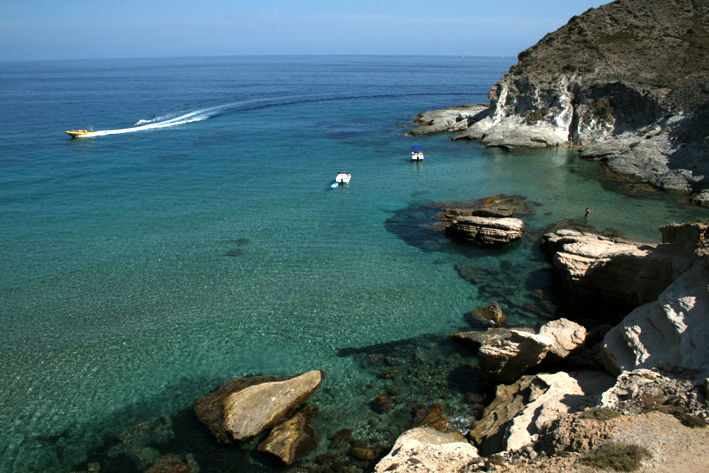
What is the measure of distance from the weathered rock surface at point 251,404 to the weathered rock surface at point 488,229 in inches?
708

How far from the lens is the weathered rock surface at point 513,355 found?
17.4 meters

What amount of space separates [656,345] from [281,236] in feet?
81.9

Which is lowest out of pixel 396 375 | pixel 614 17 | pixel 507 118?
pixel 396 375

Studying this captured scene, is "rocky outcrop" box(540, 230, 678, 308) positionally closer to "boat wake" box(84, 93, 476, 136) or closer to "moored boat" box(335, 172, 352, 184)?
"moored boat" box(335, 172, 352, 184)

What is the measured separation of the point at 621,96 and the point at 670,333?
52.1 m

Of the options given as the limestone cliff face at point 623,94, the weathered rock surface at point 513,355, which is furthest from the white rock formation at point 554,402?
the limestone cliff face at point 623,94

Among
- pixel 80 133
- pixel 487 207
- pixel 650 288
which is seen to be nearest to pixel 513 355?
pixel 650 288

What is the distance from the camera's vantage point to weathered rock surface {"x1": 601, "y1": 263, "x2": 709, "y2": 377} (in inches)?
556

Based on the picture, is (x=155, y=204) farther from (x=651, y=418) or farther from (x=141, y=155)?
(x=651, y=418)

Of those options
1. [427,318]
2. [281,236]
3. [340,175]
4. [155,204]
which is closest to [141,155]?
[155,204]

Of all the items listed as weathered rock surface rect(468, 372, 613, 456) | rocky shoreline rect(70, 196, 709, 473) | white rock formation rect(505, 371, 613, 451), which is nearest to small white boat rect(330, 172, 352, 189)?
rocky shoreline rect(70, 196, 709, 473)

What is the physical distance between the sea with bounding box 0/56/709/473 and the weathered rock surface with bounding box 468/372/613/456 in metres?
1.42

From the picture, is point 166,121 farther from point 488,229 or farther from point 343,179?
point 488,229

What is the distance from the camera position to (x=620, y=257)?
23.0 m
